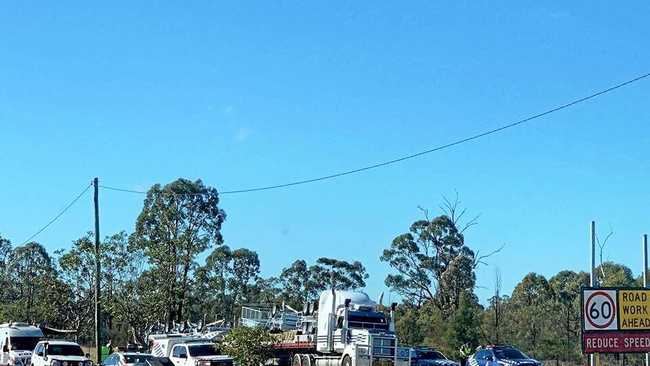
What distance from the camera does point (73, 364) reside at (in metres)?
34.8

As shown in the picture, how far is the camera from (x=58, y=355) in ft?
118

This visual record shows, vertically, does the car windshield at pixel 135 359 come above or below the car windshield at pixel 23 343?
below

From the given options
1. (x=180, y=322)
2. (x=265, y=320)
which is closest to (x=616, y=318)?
(x=265, y=320)

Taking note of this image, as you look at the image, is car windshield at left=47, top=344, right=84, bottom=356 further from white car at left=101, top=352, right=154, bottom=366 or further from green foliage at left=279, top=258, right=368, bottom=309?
green foliage at left=279, top=258, right=368, bottom=309

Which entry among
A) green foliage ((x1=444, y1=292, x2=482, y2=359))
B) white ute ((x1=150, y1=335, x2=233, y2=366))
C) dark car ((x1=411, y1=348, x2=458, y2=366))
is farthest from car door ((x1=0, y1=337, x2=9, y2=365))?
green foliage ((x1=444, y1=292, x2=482, y2=359))

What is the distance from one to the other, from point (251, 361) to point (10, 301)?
51964 mm

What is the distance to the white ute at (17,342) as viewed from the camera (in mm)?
40719

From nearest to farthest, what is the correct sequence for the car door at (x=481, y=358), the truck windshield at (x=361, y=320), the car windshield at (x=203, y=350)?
the car windshield at (x=203, y=350) → the car door at (x=481, y=358) → the truck windshield at (x=361, y=320)

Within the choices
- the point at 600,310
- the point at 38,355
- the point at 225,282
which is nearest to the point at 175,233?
the point at 225,282

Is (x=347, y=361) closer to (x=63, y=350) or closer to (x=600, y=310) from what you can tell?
(x=63, y=350)

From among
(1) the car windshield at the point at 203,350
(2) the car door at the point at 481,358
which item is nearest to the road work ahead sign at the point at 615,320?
(2) the car door at the point at 481,358

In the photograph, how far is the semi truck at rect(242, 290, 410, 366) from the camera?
117 feet

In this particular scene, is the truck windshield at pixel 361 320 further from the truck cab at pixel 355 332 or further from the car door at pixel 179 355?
the car door at pixel 179 355

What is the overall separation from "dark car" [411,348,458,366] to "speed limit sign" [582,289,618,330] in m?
12.4
